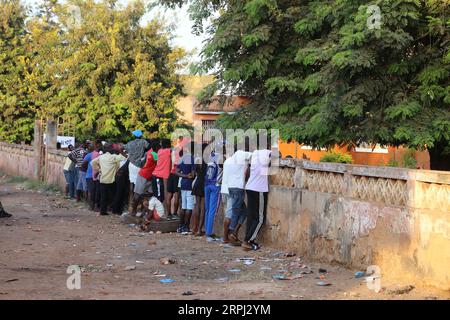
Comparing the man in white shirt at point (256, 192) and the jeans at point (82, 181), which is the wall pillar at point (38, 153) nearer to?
the jeans at point (82, 181)

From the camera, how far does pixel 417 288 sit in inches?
331

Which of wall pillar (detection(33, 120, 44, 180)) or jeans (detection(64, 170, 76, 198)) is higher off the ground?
wall pillar (detection(33, 120, 44, 180))

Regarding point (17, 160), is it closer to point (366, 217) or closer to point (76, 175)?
point (76, 175)

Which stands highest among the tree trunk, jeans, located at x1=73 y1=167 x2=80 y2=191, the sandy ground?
the tree trunk

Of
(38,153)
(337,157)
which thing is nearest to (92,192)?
(38,153)

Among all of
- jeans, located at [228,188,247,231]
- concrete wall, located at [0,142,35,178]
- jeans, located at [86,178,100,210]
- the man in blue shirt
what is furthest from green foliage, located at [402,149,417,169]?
concrete wall, located at [0,142,35,178]

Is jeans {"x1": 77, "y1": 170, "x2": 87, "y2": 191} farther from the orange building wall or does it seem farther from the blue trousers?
the orange building wall

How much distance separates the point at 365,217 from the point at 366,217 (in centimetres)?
3

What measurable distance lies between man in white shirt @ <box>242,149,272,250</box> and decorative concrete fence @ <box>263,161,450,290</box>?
0.73 feet

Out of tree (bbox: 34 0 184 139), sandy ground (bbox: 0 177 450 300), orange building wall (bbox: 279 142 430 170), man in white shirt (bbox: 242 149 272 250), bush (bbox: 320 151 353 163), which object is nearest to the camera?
sandy ground (bbox: 0 177 450 300)

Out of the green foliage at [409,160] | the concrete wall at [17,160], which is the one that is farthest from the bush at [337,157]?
the concrete wall at [17,160]

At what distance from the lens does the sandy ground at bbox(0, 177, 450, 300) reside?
8.23m

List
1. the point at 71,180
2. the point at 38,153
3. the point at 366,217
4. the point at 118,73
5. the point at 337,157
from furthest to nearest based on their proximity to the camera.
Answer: the point at 118,73, the point at 38,153, the point at 337,157, the point at 71,180, the point at 366,217

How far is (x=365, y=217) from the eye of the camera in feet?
31.6
